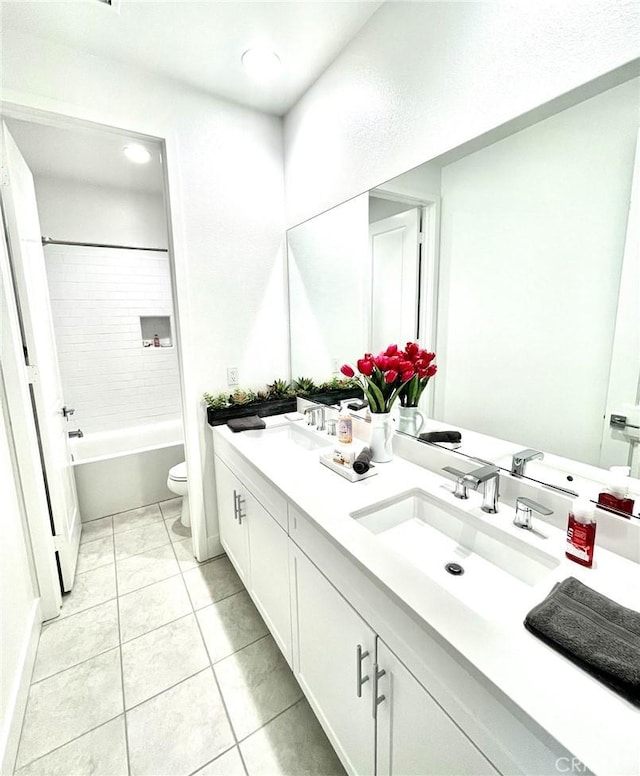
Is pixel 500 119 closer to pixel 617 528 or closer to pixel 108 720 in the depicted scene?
pixel 617 528

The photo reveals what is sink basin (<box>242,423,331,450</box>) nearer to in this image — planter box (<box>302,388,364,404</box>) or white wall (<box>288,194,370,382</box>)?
planter box (<box>302,388,364,404</box>)

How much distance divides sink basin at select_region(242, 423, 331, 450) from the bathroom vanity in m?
0.23

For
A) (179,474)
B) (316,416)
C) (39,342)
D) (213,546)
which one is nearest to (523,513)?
(316,416)

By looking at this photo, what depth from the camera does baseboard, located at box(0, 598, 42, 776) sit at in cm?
118

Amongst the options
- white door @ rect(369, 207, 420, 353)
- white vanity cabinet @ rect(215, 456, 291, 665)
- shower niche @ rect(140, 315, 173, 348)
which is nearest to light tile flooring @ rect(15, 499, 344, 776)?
white vanity cabinet @ rect(215, 456, 291, 665)

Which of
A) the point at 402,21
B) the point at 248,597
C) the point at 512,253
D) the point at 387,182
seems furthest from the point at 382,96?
the point at 248,597

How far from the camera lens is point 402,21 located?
133 centimetres

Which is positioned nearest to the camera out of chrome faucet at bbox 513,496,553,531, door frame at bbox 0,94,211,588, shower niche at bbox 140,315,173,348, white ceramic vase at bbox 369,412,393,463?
chrome faucet at bbox 513,496,553,531

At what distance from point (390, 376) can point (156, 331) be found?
9.21ft

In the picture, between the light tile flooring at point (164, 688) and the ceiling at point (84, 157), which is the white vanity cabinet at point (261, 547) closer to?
the light tile flooring at point (164, 688)

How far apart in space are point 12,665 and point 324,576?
51.8 inches

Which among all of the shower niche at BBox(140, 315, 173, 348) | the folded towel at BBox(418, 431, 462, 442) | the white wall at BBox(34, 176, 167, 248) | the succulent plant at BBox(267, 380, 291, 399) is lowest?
the folded towel at BBox(418, 431, 462, 442)

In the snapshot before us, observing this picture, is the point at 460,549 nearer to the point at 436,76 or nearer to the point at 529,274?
the point at 529,274

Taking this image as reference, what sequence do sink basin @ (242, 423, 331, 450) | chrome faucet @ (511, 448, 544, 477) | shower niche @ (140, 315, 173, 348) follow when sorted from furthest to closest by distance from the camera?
shower niche @ (140, 315, 173, 348), sink basin @ (242, 423, 331, 450), chrome faucet @ (511, 448, 544, 477)
